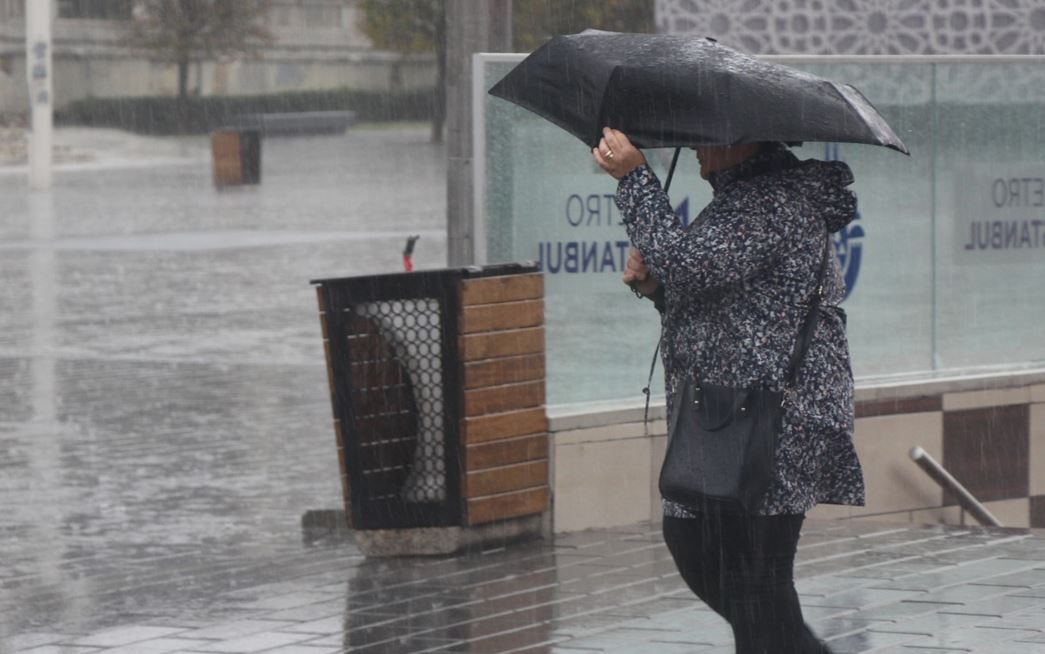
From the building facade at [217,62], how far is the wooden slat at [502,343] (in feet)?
169

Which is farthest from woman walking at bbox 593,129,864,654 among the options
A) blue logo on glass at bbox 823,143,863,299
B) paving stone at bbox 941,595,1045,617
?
blue logo on glass at bbox 823,143,863,299

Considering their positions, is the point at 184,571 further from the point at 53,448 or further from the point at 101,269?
the point at 101,269

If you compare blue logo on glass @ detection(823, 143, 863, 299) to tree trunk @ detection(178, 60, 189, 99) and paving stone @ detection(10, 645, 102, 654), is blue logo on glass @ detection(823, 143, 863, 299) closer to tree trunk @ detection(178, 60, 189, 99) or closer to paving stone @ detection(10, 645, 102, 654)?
paving stone @ detection(10, 645, 102, 654)

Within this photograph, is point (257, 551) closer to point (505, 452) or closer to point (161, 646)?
point (505, 452)

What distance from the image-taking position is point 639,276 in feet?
15.3

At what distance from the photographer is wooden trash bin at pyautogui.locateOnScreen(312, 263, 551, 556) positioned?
7301 mm

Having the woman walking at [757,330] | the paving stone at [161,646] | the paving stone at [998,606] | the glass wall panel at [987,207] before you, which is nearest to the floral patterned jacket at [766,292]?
the woman walking at [757,330]

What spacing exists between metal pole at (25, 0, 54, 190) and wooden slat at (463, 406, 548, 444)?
2907 centimetres

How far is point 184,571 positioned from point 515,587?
129 cm

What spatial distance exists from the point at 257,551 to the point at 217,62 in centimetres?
5786

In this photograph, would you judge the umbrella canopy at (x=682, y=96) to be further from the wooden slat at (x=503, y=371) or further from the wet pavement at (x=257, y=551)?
the wooden slat at (x=503, y=371)

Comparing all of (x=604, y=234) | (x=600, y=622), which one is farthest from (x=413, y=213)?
(x=600, y=622)

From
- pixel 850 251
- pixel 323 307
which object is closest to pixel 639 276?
pixel 323 307

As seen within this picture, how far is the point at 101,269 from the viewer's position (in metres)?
20.6
